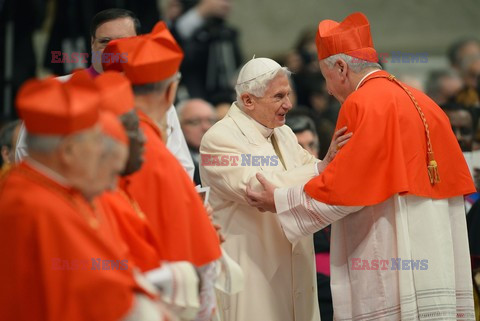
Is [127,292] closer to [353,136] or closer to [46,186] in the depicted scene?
[46,186]

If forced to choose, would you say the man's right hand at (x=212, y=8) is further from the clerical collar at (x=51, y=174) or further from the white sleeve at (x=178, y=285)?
the clerical collar at (x=51, y=174)

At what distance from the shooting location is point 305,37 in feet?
38.6

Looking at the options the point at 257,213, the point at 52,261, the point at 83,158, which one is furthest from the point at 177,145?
the point at 52,261

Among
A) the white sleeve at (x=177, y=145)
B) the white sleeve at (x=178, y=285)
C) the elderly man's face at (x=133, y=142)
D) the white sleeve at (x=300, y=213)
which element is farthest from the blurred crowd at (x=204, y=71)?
the white sleeve at (x=178, y=285)

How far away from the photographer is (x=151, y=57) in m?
4.38

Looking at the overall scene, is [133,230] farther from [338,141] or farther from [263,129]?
[263,129]

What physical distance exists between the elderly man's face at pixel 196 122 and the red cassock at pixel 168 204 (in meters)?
3.93

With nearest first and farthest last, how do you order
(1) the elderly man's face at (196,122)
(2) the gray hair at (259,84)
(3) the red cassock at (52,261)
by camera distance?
(3) the red cassock at (52,261)
(2) the gray hair at (259,84)
(1) the elderly man's face at (196,122)

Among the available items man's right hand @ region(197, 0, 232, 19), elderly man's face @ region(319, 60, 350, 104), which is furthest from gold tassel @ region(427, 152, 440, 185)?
man's right hand @ region(197, 0, 232, 19)

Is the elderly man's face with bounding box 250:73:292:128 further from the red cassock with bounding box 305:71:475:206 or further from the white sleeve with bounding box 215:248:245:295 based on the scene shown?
the white sleeve with bounding box 215:248:245:295

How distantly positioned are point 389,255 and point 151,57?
6.11ft

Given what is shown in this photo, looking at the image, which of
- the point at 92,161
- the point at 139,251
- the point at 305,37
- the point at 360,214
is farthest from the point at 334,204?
the point at 305,37

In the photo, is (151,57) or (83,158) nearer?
(83,158)

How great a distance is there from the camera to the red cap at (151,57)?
4.37 metres
